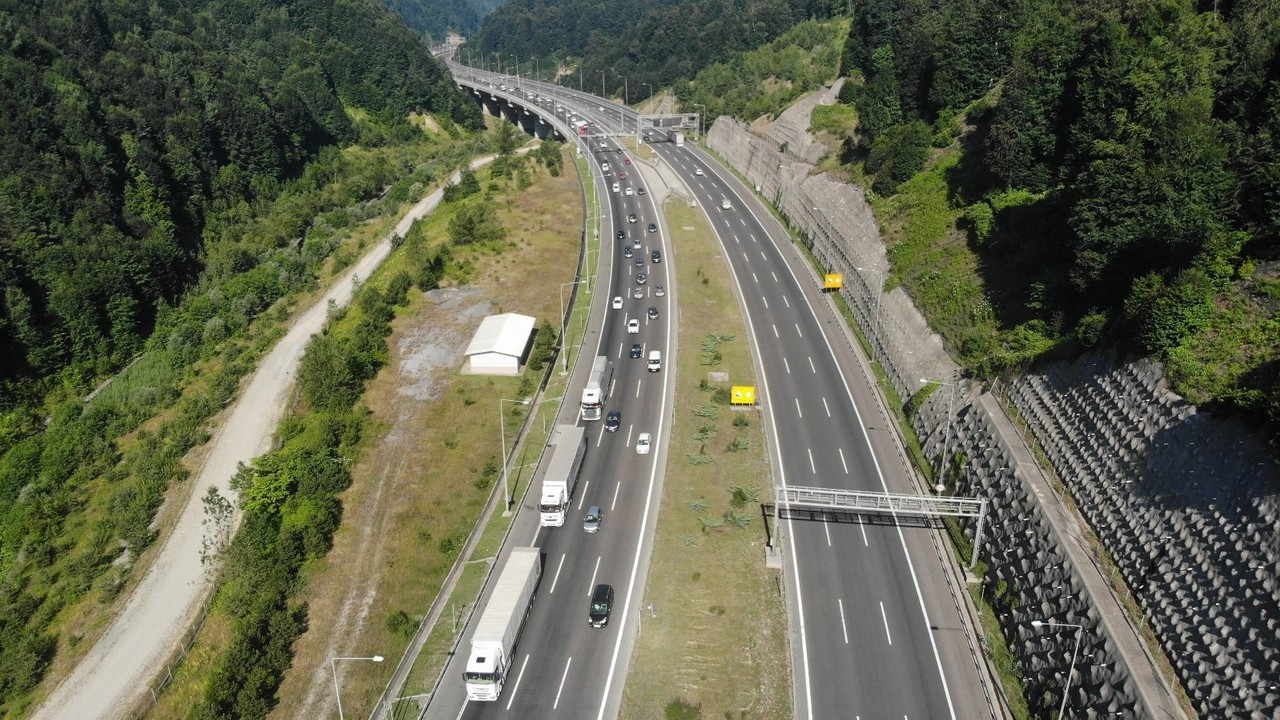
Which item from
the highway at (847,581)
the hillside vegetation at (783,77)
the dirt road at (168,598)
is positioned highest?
the hillside vegetation at (783,77)

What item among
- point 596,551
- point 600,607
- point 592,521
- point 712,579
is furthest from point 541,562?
point 712,579

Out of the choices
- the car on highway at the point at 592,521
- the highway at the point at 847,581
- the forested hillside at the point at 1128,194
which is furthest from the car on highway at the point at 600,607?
the forested hillside at the point at 1128,194

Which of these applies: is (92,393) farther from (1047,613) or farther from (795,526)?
(1047,613)

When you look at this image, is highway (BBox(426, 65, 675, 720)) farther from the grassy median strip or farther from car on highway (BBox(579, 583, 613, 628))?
the grassy median strip

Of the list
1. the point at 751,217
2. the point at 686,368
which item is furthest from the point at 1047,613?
the point at 751,217

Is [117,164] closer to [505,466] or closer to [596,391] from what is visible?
[596,391]

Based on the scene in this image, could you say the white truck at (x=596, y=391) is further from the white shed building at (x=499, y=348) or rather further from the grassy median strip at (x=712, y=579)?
the white shed building at (x=499, y=348)
